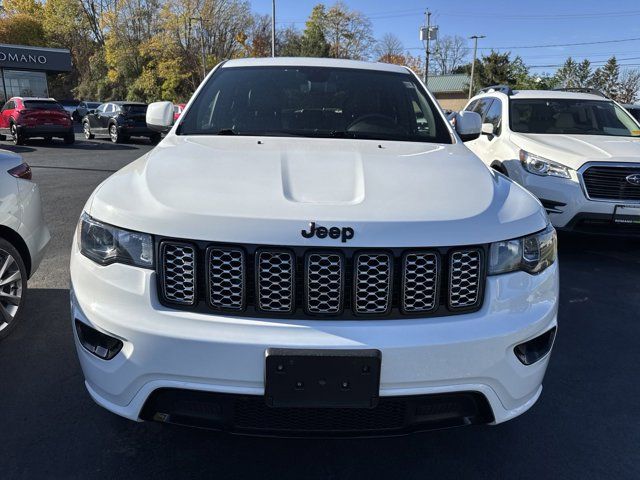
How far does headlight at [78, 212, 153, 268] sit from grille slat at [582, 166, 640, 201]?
490 centimetres

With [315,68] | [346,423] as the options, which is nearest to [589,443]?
[346,423]

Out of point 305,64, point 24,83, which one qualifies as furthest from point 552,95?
point 24,83

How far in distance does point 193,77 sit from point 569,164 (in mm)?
51166

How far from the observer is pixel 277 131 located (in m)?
3.11

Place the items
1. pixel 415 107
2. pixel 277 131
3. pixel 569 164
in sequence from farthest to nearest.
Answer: pixel 569 164
pixel 415 107
pixel 277 131

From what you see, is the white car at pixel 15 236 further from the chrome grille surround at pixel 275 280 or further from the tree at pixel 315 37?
the tree at pixel 315 37

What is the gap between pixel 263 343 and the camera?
1.78m

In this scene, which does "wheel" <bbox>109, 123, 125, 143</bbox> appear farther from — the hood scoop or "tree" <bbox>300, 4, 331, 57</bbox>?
"tree" <bbox>300, 4, 331, 57</bbox>

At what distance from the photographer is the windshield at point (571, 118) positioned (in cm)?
681

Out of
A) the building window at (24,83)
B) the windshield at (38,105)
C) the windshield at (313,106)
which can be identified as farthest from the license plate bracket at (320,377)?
the building window at (24,83)

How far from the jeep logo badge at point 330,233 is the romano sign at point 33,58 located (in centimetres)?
4978

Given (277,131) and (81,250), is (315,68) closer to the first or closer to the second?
(277,131)

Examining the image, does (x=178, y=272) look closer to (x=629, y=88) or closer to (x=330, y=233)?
(x=330, y=233)

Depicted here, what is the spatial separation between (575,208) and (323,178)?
13.6 feet
